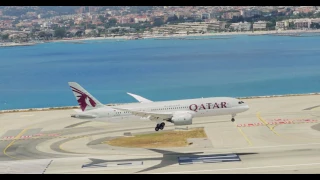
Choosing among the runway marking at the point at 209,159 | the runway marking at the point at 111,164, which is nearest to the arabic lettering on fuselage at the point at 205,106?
the runway marking at the point at 209,159

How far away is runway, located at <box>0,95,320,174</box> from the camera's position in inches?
1639

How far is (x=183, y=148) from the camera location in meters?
49.8

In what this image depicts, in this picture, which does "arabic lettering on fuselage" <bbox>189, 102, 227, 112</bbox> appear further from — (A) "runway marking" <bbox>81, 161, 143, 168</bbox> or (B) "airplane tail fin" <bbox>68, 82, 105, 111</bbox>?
(A) "runway marking" <bbox>81, 161, 143, 168</bbox>

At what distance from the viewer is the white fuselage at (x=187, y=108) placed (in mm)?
55594

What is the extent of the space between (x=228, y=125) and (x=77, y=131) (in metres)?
19.5

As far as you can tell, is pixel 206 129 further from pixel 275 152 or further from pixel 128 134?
pixel 275 152

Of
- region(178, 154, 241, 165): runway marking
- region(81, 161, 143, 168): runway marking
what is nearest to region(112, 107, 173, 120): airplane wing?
region(81, 161, 143, 168): runway marking

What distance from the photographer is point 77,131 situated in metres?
63.4

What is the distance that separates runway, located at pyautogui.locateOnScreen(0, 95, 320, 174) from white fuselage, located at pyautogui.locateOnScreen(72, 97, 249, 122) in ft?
9.04

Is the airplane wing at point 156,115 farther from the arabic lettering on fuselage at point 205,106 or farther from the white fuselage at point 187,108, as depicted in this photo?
the arabic lettering on fuselage at point 205,106

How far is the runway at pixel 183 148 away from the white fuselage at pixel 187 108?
2.75 m

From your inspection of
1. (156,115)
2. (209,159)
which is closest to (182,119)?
(156,115)

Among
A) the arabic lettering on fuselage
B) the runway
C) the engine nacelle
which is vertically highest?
the arabic lettering on fuselage

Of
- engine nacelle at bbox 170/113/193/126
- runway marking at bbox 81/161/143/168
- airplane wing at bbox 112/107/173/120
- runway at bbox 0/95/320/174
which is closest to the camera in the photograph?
runway at bbox 0/95/320/174
